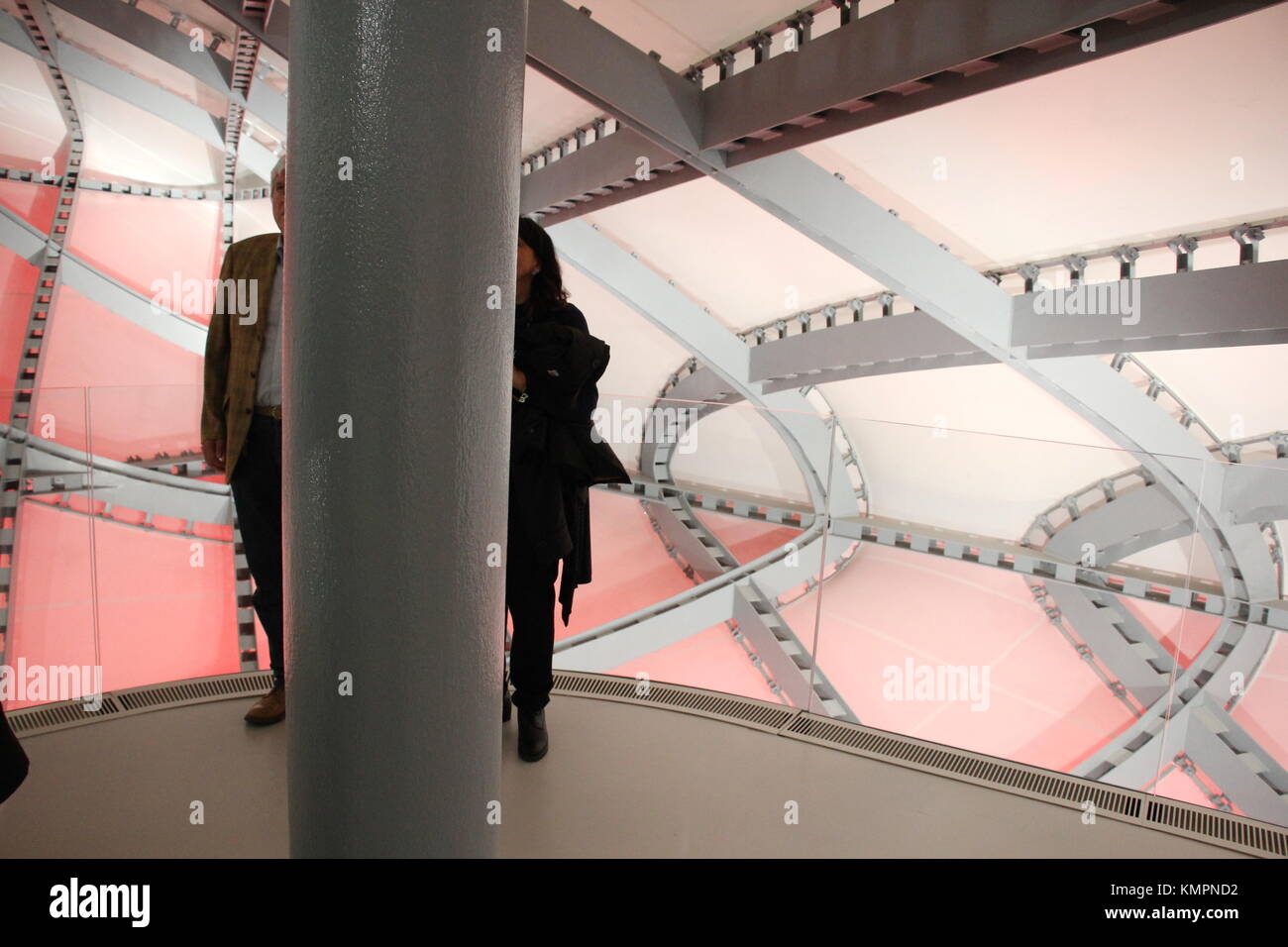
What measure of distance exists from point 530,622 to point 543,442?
21.7 inches

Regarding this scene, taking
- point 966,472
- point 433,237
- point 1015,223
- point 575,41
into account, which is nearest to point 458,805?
point 433,237

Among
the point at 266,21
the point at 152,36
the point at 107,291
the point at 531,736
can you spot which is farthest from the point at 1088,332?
the point at 107,291

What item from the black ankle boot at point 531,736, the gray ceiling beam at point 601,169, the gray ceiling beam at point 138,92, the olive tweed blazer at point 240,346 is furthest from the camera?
the gray ceiling beam at point 138,92

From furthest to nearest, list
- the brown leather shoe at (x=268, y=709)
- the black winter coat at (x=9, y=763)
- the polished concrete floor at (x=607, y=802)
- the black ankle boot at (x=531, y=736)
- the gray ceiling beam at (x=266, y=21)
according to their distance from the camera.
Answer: the gray ceiling beam at (x=266, y=21)
the brown leather shoe at (x=268, y=709)
the black ankle boot at (x=531, y=736)
the polished concrete floor at (x=607, y=802)
the black winter coat at (x=9, y=763)

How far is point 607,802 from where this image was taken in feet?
8.38

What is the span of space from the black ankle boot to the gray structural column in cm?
109

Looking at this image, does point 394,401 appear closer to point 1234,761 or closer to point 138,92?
point 1234,761

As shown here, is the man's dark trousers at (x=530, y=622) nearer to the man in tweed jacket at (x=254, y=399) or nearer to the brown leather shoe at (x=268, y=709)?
the man in tweed jacket at (x=254, y=399)

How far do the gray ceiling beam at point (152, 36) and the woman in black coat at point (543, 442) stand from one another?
8.25 meters

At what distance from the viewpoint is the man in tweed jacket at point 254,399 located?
2.62 meters

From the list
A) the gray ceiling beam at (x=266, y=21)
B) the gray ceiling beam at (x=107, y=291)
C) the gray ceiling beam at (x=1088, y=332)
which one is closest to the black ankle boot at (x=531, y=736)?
the gray ceiling beam at (x=1088, y=332)

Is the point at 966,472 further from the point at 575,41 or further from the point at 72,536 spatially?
the point at 72,536

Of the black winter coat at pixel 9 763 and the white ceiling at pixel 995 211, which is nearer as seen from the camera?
the black winter coat at pixel 9 763
